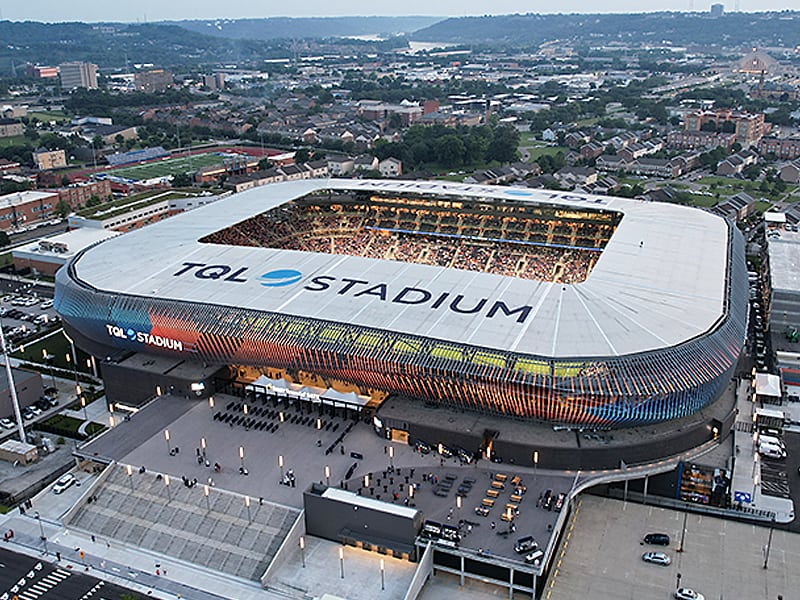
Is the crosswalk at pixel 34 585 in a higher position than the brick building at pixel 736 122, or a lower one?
lower

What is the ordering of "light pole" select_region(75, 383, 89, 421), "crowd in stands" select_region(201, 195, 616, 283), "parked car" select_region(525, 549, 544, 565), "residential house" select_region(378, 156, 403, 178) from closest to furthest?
1. "parked car" select_region(525, 549, 544, 565)
2. "light pole" select_region(75, 383, 89, 421)
3. "crowd in stands" select_region(201, 195, 616, 283)
4. "residential house" select_region(378, 156, 403, 178)

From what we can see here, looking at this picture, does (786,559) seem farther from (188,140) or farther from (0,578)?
(188,140)

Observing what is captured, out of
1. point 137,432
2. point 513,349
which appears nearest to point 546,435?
point 513,349

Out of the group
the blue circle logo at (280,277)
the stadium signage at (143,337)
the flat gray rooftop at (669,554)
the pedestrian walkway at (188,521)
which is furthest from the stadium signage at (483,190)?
the pedestrian walkway at (188,521)

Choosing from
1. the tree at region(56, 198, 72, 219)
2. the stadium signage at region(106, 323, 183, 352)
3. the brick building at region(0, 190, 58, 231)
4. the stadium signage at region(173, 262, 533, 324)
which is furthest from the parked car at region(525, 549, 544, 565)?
the tree at region(56, 198, 72, 219)

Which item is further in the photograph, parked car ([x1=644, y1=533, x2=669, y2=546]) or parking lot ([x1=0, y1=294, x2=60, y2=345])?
parking lot ([x1=0, y1=294, x2=60, y2=345])

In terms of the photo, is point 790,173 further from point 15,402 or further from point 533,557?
point 15,402

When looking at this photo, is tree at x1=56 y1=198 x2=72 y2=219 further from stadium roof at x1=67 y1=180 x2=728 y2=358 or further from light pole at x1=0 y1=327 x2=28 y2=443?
light pole at x1=0 y1=327 x2=28 y2=443

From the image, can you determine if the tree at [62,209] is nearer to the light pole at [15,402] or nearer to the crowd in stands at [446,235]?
the crowd in stands at [446,235]
